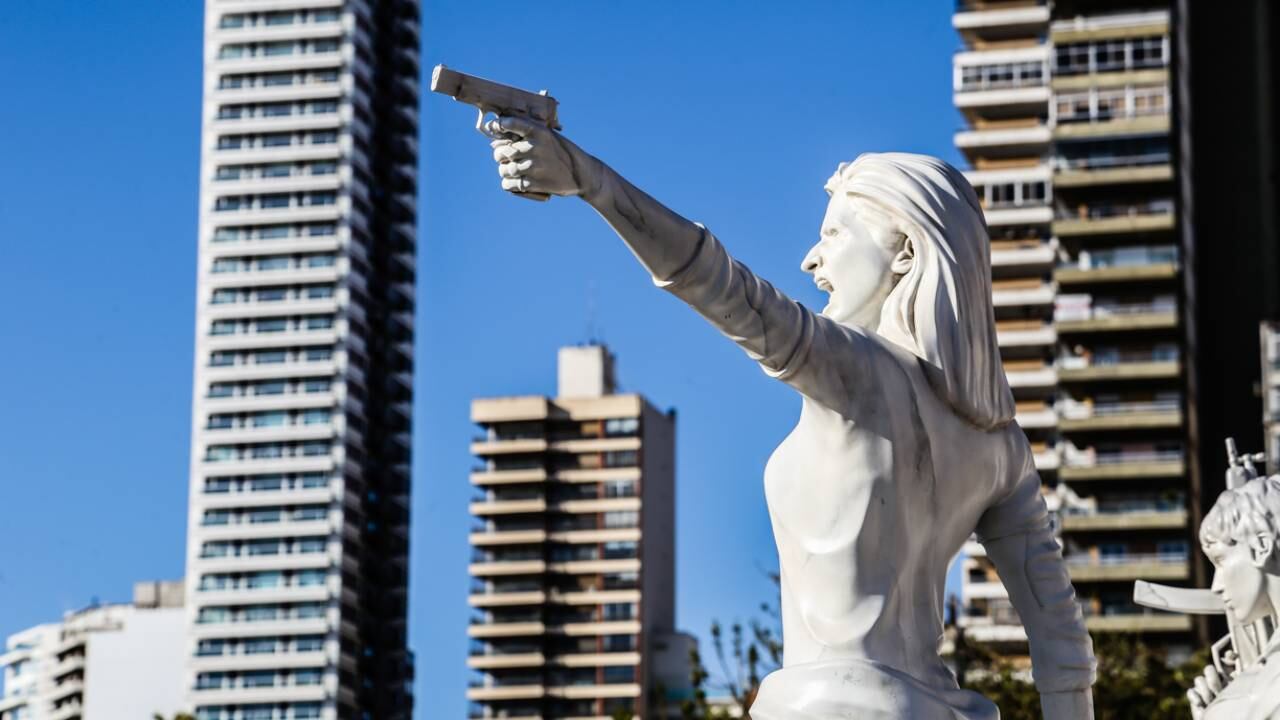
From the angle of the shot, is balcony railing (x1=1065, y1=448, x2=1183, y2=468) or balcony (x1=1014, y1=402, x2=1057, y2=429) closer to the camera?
balcony railing (x1=1065, y1=448, x2=1183, y2=468)

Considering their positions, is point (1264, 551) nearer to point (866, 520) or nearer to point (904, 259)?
point (904, 259)

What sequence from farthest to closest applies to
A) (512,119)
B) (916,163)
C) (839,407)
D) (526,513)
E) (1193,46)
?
(526,513), (1193,46), (916,163), (839,407), (512,119)

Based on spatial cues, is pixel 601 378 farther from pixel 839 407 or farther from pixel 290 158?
pixel 839 407

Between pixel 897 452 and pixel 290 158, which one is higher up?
pixel 290 158

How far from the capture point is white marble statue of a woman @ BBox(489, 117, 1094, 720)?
6.75 m

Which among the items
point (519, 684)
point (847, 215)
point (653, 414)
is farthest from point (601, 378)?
point (847, 215)

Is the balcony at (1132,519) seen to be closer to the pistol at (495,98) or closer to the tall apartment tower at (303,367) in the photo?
the tall apartment tower at (303,367)

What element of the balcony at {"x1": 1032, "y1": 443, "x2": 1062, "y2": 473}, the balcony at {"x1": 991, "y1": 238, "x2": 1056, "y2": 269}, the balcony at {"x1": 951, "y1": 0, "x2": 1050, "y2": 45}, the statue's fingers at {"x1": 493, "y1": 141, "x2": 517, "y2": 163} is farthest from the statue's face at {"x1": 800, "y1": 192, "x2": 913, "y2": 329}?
the balcony at {"x1": 951, "y1": 0, "x2": 1050, "y2": 45}

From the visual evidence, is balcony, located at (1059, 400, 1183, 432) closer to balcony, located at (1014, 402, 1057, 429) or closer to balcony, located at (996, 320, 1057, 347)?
balcony, located at (1014, 402, 1057, 429)

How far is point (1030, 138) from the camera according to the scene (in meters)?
96.2

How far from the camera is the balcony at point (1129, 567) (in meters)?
83.8

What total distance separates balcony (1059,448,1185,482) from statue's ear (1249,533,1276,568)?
78.1 metres

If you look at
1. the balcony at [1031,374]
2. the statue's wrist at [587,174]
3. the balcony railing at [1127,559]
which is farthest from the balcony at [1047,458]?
the statue's wrist at [587,174]

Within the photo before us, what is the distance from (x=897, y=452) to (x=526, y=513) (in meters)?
137
